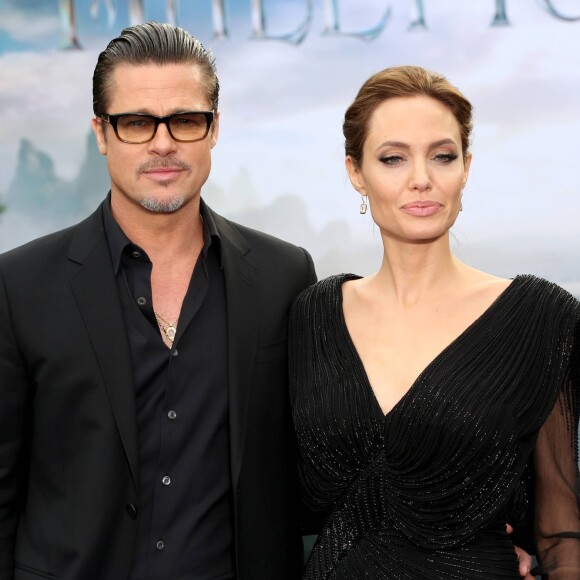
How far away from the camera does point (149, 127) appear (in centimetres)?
205

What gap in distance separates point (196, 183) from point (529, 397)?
786 mm

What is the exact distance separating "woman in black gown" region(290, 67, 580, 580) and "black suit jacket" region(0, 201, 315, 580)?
0.35 ft

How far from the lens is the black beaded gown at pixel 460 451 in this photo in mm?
1924

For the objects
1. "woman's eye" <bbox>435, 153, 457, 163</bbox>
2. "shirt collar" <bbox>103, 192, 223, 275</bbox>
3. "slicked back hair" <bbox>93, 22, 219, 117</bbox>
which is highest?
"slicked back hair" <bbox>93, 22, 219, 117</bbox>

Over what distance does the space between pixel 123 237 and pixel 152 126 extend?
0.23m

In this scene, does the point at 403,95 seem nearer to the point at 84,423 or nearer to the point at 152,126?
the point at 152,126

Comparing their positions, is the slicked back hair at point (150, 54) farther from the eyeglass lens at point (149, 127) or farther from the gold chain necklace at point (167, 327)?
the gold chain necklace at point (167, 327)

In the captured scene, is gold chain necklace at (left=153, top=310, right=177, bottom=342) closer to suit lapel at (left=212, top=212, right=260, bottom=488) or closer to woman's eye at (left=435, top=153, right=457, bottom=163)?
suit lapel at (left=212, top=212, right=260, bottom=488)

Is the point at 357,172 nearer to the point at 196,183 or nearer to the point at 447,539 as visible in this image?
the point at 196,183

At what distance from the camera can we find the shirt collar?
6.78 feet

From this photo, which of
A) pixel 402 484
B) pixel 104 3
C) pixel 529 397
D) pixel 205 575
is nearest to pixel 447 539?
pixel 402 484

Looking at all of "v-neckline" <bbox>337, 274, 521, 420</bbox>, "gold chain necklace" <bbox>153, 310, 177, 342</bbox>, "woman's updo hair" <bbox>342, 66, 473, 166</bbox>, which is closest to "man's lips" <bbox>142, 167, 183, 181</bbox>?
"gold chain necklace" <bbox>153, 310, 177, 342</bbox>

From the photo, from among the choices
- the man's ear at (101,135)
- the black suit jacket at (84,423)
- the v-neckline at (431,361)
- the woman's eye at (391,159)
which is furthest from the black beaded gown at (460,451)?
the man's ear at (101,135)

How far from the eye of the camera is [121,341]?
6.48 ft
